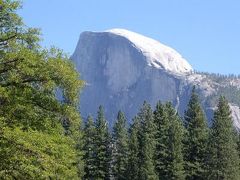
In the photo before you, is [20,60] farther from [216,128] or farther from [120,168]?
[120,168]

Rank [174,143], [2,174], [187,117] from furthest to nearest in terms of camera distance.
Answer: [187,117]
[174,143]
[2,174]

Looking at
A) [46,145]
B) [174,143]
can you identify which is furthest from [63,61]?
[174,143]

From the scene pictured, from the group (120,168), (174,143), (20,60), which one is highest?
(20,60)

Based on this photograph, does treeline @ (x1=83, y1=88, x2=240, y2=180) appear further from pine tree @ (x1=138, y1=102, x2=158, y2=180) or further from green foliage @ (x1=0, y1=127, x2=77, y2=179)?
→ green foliage @ (x1=0, y1=127, x2=77, y2=179)

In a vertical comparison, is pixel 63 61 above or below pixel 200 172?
above

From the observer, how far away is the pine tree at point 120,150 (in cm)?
8369

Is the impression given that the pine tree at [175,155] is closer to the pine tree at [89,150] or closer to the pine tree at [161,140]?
the pine tree at [161,140]

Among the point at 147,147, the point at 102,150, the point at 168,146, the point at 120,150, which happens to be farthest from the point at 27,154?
the point at 120,150

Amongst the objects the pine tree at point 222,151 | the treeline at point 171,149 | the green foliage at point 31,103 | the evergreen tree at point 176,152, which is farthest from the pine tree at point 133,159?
the green foliage at point 31,103

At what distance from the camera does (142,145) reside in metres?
Answer: 74.5

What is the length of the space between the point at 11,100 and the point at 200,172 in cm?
5957

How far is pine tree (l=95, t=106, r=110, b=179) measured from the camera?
81.2m

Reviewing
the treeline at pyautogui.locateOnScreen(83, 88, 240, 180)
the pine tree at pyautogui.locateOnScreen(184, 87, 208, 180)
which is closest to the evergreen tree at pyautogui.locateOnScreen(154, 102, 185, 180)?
the treeline at pyautogui.locateOnScreen(83, 88, 240, 180)

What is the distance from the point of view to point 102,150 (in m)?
83.2
